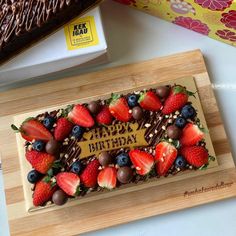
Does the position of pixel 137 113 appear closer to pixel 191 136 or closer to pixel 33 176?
pixel 191 136

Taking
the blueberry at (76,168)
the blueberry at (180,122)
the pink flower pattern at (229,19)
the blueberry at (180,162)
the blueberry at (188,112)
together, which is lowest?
the blueberry at (180,162)

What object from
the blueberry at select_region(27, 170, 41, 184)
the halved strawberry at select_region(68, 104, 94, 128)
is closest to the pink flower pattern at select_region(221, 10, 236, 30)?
the halved strawberry at select_region(68, 104, 94, 128)

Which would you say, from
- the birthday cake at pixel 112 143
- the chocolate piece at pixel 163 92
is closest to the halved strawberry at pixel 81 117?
the birthday cake at pixel 112 143

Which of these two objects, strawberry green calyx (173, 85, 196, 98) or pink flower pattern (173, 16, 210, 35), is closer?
strawberry green calyx (173, 85, 196, 98)

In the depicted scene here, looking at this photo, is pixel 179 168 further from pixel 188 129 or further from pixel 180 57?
pixel 180 57

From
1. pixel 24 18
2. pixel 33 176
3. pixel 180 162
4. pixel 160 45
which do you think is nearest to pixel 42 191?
pixel 33 176

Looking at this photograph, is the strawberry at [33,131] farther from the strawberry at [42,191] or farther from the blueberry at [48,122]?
the strawberry at [42,191]

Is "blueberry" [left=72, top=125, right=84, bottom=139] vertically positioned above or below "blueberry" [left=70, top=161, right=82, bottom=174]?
above

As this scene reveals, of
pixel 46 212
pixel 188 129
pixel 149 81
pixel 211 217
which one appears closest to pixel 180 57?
pixel 149 81

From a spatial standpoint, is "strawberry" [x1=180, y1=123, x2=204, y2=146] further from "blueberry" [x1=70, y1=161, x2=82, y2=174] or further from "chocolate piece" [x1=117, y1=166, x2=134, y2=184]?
"blueberry" [x1=70, y1=161, x2=82, y2=174]
